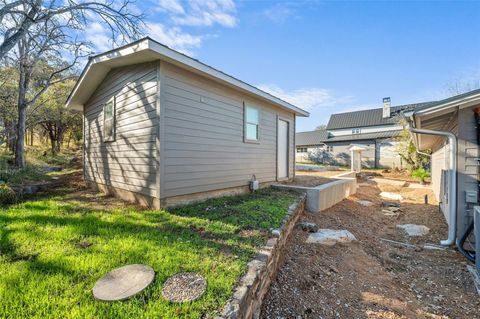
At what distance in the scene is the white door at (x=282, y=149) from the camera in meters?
8.05

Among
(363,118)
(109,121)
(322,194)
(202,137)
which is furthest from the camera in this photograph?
(363,118)

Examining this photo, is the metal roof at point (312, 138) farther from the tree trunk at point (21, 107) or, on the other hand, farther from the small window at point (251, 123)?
the tree trunk at point (21, 107)

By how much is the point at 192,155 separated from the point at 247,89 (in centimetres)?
249

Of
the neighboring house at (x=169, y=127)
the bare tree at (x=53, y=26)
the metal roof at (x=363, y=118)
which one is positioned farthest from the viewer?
the metal roof at (x=363, y=118)

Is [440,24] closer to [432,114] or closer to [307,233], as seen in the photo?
[432,114]

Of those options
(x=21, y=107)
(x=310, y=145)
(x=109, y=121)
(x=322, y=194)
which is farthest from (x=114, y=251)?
(x=310, y=145)

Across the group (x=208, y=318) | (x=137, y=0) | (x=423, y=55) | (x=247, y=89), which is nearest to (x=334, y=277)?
(x=208, y=318)

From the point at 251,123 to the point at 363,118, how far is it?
2373 cm

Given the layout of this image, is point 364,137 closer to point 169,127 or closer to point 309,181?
point 309,181

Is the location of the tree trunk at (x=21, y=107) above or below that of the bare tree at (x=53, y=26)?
below

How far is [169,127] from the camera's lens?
4387mm

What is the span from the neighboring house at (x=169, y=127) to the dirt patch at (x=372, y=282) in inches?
98.7

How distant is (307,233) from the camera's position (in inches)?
189

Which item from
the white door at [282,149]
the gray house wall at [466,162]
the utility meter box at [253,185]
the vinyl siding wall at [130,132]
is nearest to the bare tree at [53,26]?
the vinyl siding wall at [130,132]
